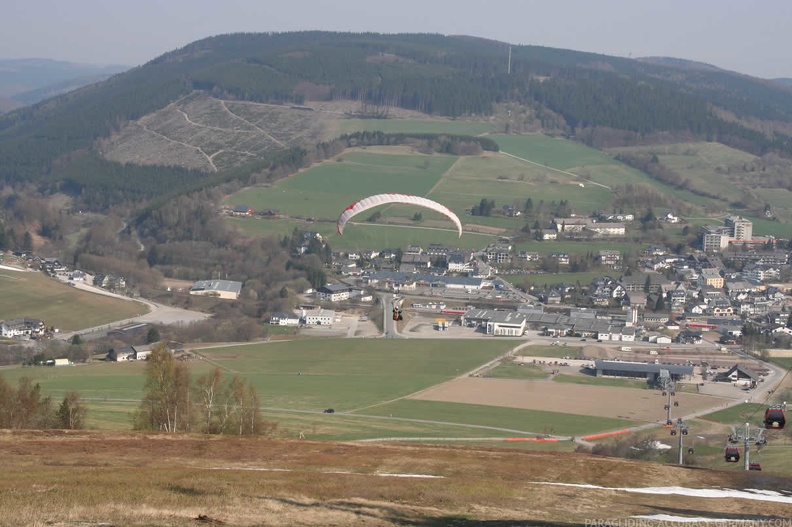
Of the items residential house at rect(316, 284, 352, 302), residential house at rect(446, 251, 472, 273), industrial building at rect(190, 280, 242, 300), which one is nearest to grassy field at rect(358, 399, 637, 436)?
residential house at rect(316, 284, 352, 302)

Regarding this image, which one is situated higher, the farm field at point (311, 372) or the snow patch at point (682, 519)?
the snow patch at point (682, 519)

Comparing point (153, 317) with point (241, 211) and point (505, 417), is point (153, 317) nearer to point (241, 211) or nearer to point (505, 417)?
point (505, 417)

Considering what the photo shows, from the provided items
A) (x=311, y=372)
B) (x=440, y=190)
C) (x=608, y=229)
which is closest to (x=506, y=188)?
(x=440, y=190)

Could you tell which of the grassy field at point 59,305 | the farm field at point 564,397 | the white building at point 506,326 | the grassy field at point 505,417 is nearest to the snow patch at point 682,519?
the grassy field at point 505,417

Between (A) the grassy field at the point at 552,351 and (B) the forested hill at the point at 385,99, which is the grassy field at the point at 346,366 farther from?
(B) the forested hill at the point at 385,99

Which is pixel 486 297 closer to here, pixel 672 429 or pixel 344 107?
pixel 672 429

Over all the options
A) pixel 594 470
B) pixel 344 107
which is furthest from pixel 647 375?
pixel 344 107

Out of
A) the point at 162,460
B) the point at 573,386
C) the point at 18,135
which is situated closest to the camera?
the point at 162,460
